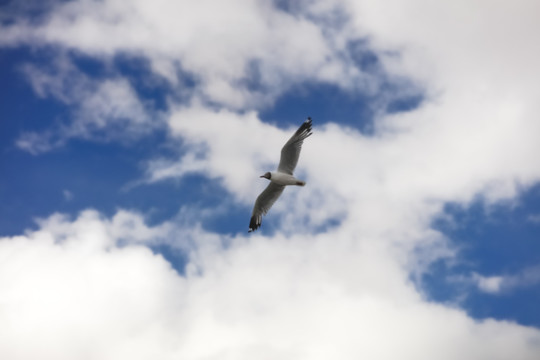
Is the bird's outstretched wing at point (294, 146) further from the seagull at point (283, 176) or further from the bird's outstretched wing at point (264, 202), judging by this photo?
the bird's outstretched wing at point (264, 202)

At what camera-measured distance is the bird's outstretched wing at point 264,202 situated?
33375 millimetres

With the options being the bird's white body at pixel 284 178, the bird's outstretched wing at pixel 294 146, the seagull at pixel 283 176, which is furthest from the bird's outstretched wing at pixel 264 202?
the bird's outstretched wing at pixel 294 146

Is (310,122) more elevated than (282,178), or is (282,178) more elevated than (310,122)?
(310,122)

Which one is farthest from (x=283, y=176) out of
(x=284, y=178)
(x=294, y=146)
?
(x=294, y=146)

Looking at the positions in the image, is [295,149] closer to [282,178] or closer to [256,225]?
[282,178]

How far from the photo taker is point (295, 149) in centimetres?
3189

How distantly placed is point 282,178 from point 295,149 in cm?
201

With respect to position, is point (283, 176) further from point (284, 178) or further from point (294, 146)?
point (294, 146)

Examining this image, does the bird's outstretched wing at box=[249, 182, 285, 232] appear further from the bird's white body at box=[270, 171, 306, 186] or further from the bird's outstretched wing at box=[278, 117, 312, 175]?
the bird's outstretched wing at box=[278, 117, 312, 175]

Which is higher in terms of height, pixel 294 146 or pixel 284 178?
pixel 294 146

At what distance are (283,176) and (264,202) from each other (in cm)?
276

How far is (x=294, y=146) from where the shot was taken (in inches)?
1253

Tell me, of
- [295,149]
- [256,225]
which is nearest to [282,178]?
Answer: [295,149]

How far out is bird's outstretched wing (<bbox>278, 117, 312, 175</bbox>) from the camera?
31.7 meters
